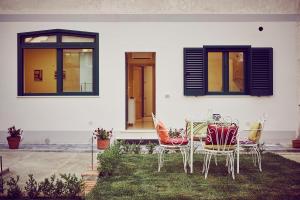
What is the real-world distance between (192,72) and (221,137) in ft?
15.7

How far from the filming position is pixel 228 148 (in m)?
7.32

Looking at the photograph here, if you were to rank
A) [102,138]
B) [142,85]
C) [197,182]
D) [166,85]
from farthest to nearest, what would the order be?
[142,85], [166,85], [102,138], [197,182]

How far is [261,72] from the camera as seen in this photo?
38.7 feet

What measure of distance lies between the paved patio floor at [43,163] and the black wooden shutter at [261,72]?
4.55m

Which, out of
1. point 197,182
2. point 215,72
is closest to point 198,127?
point 197,182

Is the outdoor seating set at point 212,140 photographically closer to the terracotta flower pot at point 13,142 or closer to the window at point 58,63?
the terracotta flower pot at point 13,142

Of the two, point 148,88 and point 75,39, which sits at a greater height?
point 75,39

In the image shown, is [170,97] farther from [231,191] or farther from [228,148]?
Result: [231,191]

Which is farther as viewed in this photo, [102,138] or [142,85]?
[142,85]

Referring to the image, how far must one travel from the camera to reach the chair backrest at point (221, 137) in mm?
7184

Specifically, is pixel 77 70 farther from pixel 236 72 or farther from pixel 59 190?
pixel 59 190

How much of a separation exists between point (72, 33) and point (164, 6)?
8.06 feet

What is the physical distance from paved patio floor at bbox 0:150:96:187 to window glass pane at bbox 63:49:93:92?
2.34 m

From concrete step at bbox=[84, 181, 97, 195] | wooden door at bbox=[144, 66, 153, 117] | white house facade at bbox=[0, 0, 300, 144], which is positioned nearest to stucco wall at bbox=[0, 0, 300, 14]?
white house facade at bbox=[0, 0, 300, 144]
